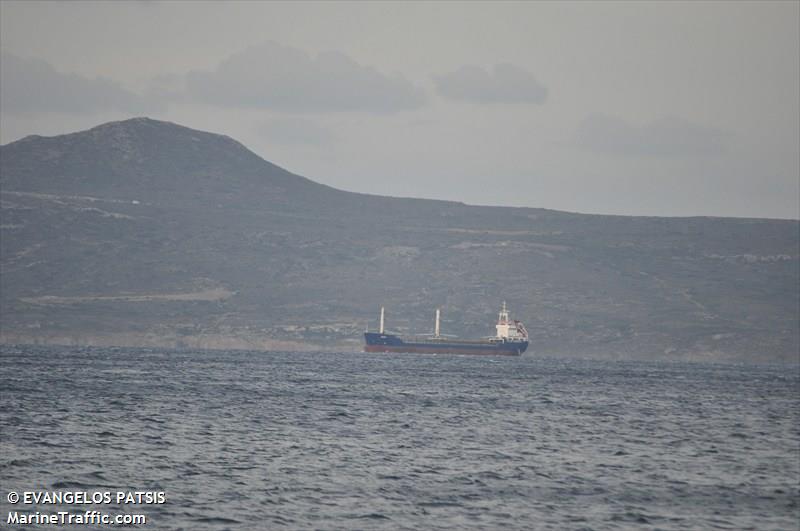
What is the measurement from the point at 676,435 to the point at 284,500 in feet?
94.0

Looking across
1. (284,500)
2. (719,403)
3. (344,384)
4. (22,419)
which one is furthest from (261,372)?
(284,500)

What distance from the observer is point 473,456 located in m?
48.7

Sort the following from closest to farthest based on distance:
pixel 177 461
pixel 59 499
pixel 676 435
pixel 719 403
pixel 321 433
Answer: pixel 59 499, pixel 177 461, pixel 321 433, pixel 676 435, pixel 719 403

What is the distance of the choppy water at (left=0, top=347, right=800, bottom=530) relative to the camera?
36.2 meters

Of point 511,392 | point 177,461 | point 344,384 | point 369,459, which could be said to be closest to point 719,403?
point 511,392

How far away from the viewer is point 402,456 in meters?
47.8

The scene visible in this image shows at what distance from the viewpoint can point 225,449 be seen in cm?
4788

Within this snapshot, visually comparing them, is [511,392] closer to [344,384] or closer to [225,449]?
[344,384]

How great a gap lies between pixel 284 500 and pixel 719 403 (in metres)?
58.6

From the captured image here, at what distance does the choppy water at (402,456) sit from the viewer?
36.2 m

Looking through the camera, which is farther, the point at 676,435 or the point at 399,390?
the point at 399,390

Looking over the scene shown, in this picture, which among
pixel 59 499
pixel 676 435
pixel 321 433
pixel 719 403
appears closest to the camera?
pixel 59 499

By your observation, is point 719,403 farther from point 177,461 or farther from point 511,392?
point 177,461

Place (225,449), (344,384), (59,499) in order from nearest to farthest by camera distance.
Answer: (59,499) → (225,449) → (344,384)
